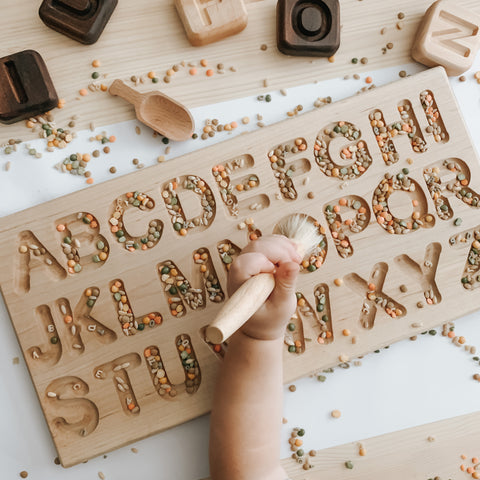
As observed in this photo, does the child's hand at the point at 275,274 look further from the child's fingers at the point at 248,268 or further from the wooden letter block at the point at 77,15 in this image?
the wooden letter block at the point at 77,15

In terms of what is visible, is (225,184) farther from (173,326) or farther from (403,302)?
(403,302)

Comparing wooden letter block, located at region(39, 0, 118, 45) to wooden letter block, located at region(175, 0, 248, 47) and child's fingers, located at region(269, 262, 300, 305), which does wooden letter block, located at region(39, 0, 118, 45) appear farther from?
child's fingers, located at region(269, 262, 300, 305)

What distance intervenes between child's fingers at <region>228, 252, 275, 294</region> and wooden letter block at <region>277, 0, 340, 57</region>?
470 mm

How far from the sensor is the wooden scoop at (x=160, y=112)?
102 centimetres

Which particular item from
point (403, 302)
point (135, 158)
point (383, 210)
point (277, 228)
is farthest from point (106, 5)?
point (403, 302)

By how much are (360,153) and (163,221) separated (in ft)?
1.31

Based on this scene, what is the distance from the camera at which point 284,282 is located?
0.78 meters

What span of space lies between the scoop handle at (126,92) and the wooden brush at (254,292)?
0.36m

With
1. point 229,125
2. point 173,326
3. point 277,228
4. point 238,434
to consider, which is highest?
point 229,125

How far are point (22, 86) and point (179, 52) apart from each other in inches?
11.8

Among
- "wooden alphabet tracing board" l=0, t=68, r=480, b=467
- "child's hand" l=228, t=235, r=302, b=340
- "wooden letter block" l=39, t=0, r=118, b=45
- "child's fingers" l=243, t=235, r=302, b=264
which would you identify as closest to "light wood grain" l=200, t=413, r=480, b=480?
"wooden alphabet tracing board" l=0, t=68, r=480, b=467

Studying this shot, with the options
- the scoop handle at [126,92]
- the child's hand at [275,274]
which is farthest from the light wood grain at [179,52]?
the child's hand at [275,274]

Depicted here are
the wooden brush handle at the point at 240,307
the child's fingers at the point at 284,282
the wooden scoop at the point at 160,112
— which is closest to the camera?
the wooden brush handle at the point at 240,307

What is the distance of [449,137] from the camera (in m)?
1.05
